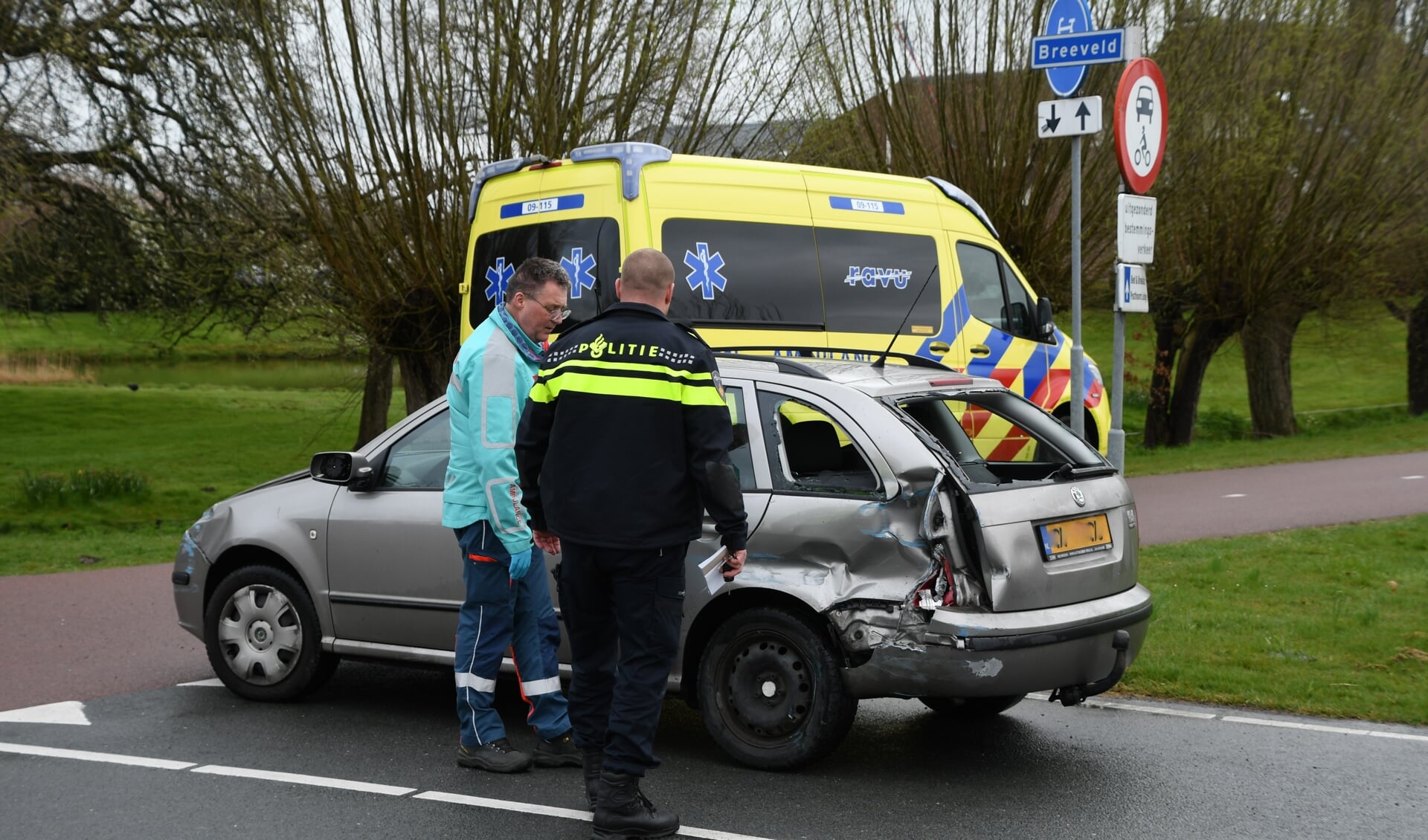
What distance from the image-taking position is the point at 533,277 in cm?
549

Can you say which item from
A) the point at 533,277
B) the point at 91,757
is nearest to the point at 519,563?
the point at 533,277

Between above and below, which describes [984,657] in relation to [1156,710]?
above

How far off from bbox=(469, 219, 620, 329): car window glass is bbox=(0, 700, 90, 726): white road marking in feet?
12.7

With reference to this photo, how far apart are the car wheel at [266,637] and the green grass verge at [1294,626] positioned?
387 cm

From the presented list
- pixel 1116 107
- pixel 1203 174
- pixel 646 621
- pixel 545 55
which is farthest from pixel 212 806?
pixel 1203 174

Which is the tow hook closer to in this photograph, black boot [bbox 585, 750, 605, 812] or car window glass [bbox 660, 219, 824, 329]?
black boot [bbox 585, 750, 605, 812]

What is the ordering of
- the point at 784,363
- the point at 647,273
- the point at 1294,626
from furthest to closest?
the point at 1294,626 < the point at 784,363 < the point at 647,273

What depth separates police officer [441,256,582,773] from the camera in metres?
5.29

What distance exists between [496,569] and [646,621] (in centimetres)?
113

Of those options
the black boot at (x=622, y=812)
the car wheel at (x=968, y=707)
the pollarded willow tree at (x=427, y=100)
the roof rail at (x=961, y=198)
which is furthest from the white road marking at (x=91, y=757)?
the pollarded willow tree at (x=427, y=100)

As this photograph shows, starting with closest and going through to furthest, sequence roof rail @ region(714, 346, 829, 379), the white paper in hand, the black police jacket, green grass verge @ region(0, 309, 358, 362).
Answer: the black police jacket, the white paper in hand, roof rail @ region(714, 346, 829, 379), green grass verge @ region(0, 309, 358, 362)

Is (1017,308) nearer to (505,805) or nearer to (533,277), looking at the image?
(533,277)

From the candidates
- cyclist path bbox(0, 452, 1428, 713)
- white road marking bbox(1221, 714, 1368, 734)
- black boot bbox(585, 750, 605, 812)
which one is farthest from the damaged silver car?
cyclist path bbox(0, 452, 1428, 713)

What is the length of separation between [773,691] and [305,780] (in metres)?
1.81
